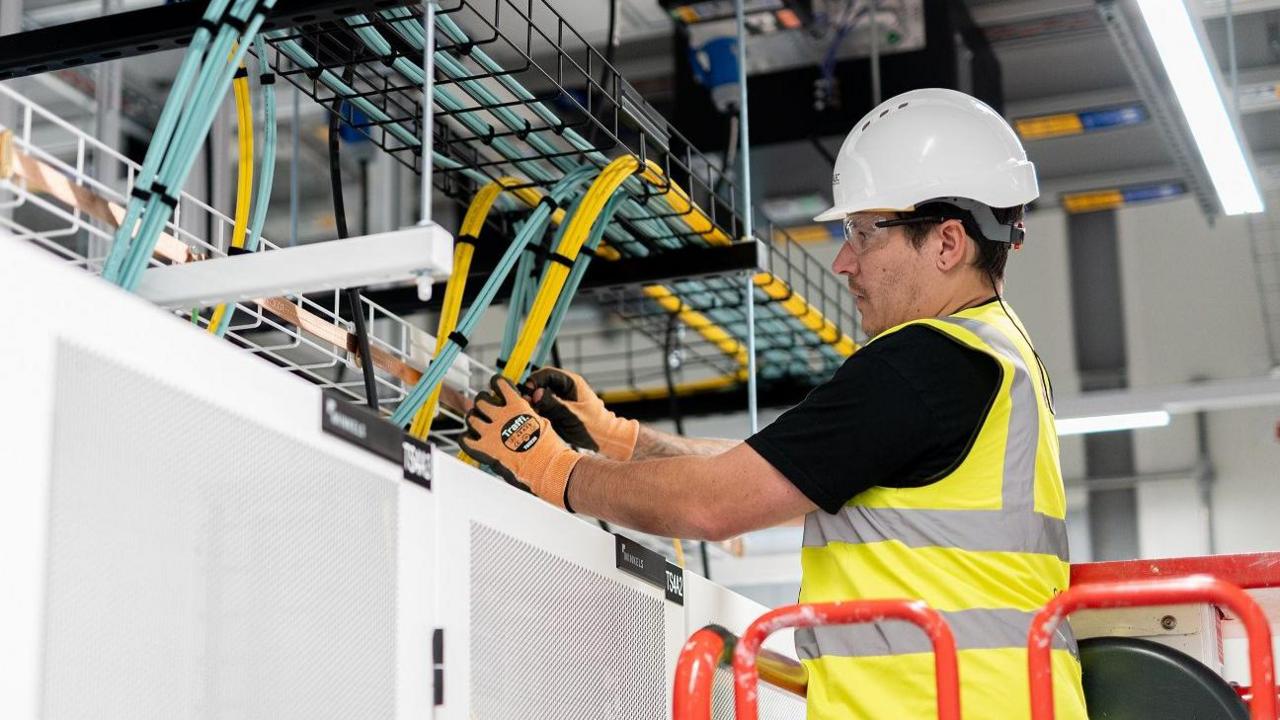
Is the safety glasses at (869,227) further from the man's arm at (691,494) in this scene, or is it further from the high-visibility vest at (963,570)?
the man's arm at (691,494)

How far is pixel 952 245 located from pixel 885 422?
53 cm

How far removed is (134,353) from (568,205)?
6.65 feet

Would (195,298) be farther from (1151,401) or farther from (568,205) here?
(1151,401)

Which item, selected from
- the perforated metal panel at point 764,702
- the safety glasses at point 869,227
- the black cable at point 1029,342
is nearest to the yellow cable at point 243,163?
the safety glasses at point 869,227

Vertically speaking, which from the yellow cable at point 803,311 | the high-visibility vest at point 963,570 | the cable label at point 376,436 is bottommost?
the high-visibility vest at point 963,570

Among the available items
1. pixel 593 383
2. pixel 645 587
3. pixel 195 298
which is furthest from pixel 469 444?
pixel 593 383

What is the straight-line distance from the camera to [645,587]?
2.77 metres

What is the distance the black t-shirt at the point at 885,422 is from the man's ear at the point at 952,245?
347 millimetres

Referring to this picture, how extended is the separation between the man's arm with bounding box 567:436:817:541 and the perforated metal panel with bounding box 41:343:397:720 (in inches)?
24.9

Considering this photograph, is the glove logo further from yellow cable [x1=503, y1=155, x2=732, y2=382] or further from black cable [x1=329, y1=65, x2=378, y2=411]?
yellow cable [x1=503, y1=155, x2=732, y2=382]

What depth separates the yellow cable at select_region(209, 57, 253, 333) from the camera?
2.67 m

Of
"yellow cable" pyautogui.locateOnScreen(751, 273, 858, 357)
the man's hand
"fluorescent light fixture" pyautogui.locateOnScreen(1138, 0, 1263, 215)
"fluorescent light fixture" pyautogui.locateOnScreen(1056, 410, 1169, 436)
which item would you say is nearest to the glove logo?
the man's hand

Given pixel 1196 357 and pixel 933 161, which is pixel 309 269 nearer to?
pixel 933 161

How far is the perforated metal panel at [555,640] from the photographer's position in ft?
7.18
